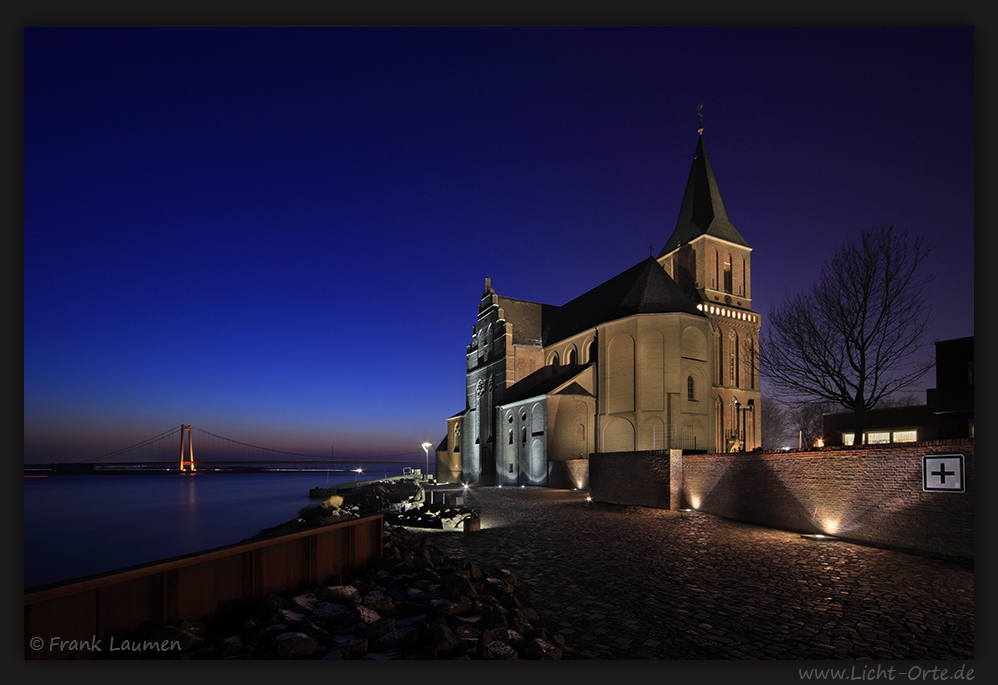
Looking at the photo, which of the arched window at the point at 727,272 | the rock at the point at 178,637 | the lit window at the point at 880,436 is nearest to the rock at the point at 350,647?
the rock at the point at 178,637

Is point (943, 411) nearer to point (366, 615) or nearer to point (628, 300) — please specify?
point (628, 300)

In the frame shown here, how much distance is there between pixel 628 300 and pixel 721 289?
13.9m

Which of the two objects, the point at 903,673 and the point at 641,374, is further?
the point at 641,374

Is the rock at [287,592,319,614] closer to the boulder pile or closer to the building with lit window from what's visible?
the boulder pile

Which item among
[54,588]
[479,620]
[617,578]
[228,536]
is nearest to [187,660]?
[54,588]

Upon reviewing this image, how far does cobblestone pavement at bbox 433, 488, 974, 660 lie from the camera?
16.9ft

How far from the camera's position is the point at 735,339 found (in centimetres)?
4531

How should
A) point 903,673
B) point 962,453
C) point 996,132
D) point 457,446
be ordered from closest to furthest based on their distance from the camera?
1. point 903,673
2. point 996,132
3. point 962,453
4. point 457,446

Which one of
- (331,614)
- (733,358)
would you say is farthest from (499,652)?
(733,358)

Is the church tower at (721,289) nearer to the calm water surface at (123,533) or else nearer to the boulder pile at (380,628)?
the calm water surface at (123,533)

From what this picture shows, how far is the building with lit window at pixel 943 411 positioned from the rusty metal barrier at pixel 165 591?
80.8ft

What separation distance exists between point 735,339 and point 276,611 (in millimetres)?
46466

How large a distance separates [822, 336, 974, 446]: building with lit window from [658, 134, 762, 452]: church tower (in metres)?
9.09

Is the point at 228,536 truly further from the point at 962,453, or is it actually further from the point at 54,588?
the point at 962,453
